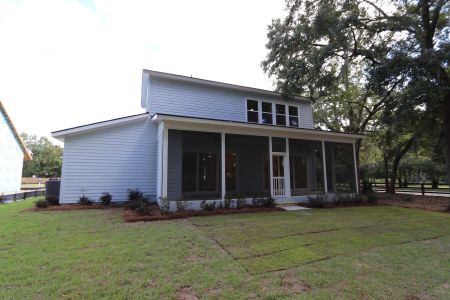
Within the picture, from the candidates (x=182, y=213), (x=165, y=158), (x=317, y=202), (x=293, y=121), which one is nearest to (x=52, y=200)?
(x=165, y=158)

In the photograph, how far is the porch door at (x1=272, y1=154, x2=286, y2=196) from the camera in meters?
11.5

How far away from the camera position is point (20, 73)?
1383 cm

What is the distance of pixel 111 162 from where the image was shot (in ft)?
36.3

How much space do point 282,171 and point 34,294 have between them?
10909 millimetres

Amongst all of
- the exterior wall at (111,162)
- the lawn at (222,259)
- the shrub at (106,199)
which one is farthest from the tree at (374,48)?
the shrub at (106,199)

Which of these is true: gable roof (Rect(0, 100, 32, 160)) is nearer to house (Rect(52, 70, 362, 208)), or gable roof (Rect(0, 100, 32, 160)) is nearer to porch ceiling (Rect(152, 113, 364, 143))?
house (Rect(52, 70, 362, 208))

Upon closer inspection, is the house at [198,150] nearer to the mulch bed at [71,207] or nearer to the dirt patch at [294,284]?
the mulch bed at [71,207]

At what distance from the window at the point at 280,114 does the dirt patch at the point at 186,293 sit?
12.6 meters

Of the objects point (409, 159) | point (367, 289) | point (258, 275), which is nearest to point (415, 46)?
point (367, 289)

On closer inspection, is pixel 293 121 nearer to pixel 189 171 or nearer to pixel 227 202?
pixel 189 171

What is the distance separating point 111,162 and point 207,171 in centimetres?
457

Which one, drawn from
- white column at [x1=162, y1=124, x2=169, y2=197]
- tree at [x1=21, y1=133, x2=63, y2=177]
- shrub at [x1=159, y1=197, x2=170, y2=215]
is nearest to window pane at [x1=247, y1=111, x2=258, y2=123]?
white column at [x1=162, y1=124, x2=169, y2=197]

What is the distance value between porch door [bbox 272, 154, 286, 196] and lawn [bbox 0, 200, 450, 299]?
171 inches

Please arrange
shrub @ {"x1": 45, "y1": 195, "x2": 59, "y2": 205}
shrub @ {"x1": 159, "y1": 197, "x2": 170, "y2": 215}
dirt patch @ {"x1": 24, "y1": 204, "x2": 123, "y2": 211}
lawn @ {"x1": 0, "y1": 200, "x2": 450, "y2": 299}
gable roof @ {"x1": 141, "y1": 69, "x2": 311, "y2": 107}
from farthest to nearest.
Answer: gable roof @ {"x1": 141, "y1": 69, "x2": 311, "y2": 107}, shrub @ {"x1": 45, "y1": 195, "x2": 59, "y2": 205}, dirt patch @ {"x1": 24, "y1": 204, "x2": 123, "y2": 211}, shrub @ {"x1": 159, "y1": 197, "x2": 170, "y2": 215}, lawn @ {"x1": 0, "y1": 200, "x2": 450, "y2": 299}
